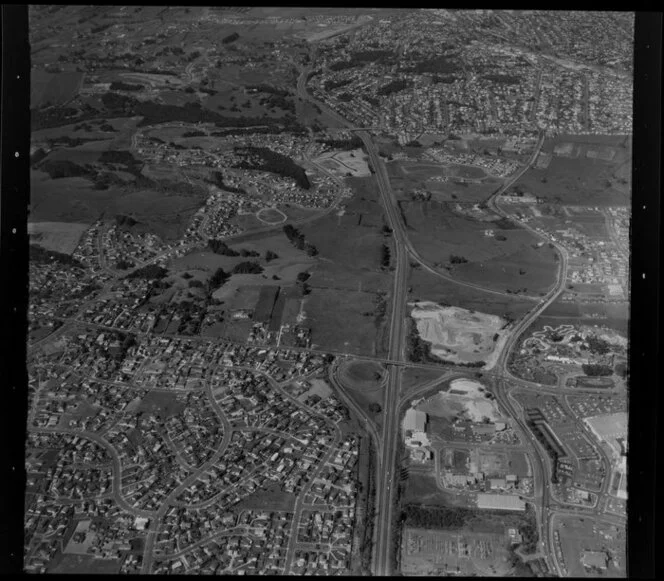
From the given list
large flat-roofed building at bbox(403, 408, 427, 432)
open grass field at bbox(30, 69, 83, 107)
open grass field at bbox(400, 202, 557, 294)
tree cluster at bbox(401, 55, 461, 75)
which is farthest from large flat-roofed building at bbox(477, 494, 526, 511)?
open grass field at bbox(30, 69, 83, 107)

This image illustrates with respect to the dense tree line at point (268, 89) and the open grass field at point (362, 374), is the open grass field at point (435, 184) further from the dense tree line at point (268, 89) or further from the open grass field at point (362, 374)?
the open grass field at point (362, 374)

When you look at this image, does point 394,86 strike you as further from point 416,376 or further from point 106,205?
point 416,376

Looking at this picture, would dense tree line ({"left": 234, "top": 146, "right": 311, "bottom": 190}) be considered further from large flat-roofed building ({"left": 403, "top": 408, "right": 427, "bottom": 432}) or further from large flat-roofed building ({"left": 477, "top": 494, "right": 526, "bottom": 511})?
large flat-roofed building ({"left": 477, "top": 494, "right": 526, "bottom": 511})

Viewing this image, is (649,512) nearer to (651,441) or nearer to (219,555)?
(651,441)

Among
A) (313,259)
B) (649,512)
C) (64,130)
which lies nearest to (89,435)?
(313,259)

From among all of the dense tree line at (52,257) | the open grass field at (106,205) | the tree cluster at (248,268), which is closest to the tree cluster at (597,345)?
the tree cluster at (248,268)
